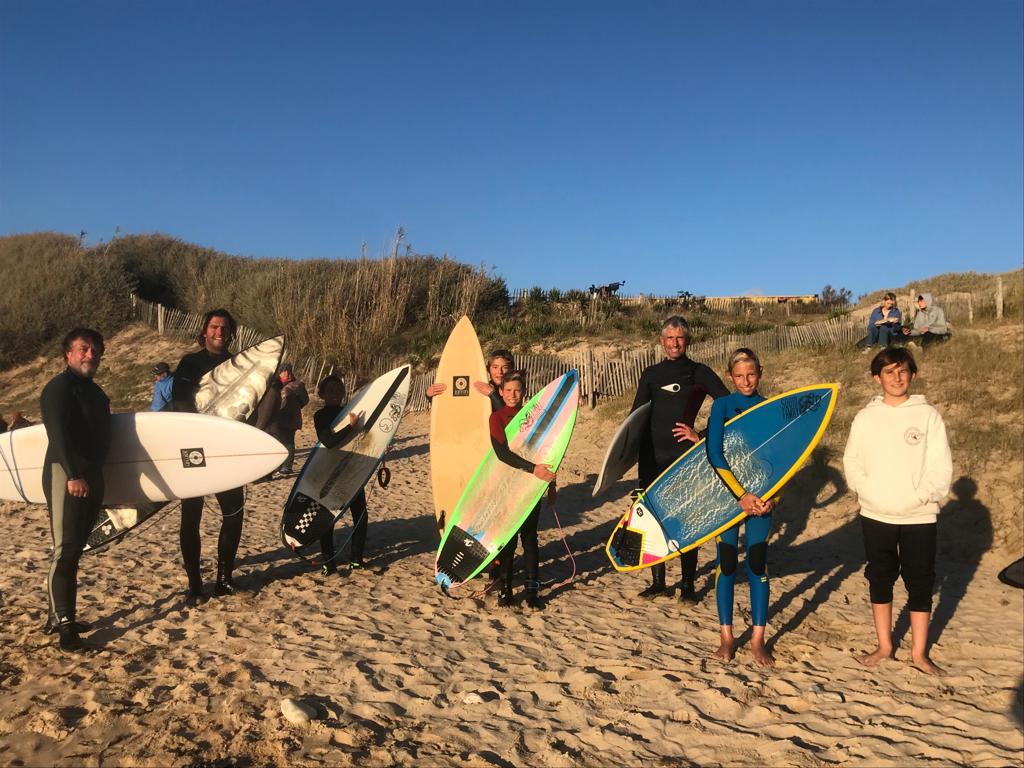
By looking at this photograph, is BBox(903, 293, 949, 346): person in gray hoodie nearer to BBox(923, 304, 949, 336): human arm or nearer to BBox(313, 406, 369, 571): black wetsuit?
BBox(923, 304, 949, 336): human arm

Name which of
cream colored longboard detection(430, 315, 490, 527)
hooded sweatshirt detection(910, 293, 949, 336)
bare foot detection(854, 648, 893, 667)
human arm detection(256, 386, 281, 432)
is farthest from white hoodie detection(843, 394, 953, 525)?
hooded sweatshirt detection(910, 293, 949, 336)

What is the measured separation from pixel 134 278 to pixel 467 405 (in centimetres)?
2186

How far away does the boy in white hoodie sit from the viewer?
2904mm

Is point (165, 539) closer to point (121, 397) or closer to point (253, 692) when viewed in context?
point (253, 692)

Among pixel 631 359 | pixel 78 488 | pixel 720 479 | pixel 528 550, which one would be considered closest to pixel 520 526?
pixel 528 550

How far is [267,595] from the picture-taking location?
423 cm

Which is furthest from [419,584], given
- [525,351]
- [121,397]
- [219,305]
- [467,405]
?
[219,305]

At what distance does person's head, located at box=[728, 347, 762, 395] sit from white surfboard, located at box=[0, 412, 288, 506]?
2.69 metres

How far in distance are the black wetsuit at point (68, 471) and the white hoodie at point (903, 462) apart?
3.70m

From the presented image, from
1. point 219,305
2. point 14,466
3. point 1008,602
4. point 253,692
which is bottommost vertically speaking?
point 1008,602

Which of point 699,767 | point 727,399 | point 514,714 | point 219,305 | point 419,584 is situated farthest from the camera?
point 219,305

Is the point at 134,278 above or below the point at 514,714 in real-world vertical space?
above

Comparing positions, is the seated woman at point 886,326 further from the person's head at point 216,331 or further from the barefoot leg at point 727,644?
the person's head at point 216,331

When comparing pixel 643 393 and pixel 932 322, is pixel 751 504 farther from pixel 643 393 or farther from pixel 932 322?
pixel 932 322
